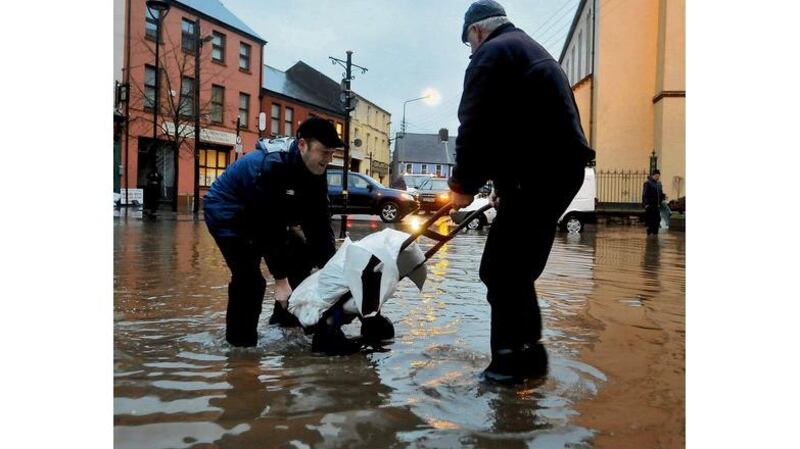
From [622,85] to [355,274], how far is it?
2721 mm

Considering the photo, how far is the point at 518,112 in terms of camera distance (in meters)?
1.81

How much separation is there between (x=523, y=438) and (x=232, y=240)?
135 cm

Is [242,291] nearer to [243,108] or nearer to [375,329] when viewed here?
[375,329]

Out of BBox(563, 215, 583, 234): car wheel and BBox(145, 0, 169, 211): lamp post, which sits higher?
BBox(145, 0, 169, 211): lamp post

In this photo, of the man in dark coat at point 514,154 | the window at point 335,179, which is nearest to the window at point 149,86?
the man in dark coat at point 514,154

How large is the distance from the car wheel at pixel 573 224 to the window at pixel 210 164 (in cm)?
365

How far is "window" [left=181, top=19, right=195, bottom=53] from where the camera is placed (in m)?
2.53

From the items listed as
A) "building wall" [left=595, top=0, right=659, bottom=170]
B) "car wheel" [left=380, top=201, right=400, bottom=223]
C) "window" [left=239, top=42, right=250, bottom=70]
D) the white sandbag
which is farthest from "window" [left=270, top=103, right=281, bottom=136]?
"car wheel" [left=380, top=201, right=400, bottom=223]

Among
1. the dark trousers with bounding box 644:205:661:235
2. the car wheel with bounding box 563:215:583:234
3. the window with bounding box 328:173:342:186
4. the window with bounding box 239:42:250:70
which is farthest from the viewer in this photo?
the window with bounding box 328:173:342:186

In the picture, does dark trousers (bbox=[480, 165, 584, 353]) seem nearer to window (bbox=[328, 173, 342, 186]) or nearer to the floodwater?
the floodwater

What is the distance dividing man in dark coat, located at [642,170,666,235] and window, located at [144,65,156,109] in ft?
6.35
